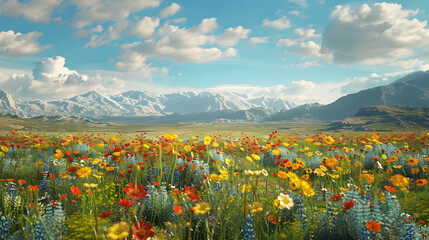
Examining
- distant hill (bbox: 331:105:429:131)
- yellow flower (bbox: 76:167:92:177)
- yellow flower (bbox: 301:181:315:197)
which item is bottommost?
Answer: distant hill (bbox: 331:105:429:131)

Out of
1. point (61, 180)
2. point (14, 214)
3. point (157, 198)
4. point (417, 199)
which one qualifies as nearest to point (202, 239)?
point (157, 198)

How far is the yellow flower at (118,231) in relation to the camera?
139 centimetres

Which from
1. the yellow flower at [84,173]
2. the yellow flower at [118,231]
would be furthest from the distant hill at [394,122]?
the yellow flower at [118,231]

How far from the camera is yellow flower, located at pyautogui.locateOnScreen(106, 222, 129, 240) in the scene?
1.39 m

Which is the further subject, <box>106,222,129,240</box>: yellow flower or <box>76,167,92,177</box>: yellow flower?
<box>76,167,92,177</box>: yellow flower

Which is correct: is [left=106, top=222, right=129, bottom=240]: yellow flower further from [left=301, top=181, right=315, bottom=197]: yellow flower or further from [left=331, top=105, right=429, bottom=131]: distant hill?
[left=331, top=105, right=429, bottom=131]: distant hill

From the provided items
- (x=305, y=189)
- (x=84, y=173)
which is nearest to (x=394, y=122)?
(x=305, y=189)

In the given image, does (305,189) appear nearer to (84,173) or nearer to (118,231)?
(118,231)

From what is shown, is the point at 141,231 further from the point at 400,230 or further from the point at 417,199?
the point at 417,199

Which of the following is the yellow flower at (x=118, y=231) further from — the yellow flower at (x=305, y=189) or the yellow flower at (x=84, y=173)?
the yellow flower at (x=305, y=189)

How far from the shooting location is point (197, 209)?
1.79 m

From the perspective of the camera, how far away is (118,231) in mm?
1511

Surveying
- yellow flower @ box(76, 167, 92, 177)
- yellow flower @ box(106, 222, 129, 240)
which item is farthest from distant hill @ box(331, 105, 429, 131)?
yellow flower @ box(106, 222, 129, 240)

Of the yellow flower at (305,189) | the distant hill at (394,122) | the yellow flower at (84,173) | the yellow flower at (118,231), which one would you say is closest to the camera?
the yellow flower at (118,231)
